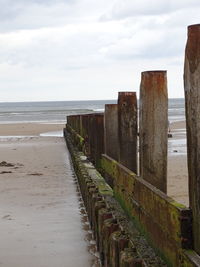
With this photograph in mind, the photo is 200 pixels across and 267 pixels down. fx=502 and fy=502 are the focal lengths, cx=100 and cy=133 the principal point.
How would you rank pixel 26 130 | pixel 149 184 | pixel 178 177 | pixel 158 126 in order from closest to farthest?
pixel 149 184 → pixel 158 126 → pixel 178 177 → pixel 26 130

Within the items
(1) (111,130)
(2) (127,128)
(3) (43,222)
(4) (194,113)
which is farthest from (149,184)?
(3) (43,222)

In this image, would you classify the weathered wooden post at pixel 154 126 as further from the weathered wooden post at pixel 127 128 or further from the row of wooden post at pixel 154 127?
the weathered wooden post at pixel 127 128

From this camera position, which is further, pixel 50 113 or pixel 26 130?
pixel 50 113

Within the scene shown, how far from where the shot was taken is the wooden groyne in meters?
2.61

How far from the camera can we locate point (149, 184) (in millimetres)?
3588

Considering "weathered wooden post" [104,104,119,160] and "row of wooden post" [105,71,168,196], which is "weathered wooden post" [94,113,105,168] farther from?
"row of wooden post" [105,71,168,196]

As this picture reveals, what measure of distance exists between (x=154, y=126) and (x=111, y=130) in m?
2.42

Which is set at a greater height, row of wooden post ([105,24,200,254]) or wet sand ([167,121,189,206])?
row of wooden post ([105,24,200,254])

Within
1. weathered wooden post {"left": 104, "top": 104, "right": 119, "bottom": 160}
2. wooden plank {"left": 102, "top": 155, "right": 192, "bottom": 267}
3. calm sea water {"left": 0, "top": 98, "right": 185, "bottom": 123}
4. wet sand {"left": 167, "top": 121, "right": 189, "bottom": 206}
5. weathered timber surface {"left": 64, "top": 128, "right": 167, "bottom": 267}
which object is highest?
weathered wooden post {"left": 104, "top": 104, "right": 119, "bottom": 160}

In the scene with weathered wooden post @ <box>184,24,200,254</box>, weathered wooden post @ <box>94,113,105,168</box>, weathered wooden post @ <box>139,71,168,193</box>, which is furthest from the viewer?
weathered wooden post @ <box>94,113,105,168</box>

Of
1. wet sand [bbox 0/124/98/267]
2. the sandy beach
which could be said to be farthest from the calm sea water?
wet sand [bbox 0/124/98/267]

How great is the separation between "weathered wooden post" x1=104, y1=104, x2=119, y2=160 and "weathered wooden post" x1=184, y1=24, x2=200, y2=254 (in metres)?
3.74

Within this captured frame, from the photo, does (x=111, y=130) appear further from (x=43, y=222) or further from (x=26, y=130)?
(x=26, y=130)

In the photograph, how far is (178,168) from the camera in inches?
497
